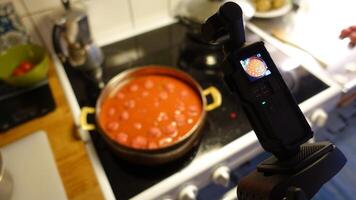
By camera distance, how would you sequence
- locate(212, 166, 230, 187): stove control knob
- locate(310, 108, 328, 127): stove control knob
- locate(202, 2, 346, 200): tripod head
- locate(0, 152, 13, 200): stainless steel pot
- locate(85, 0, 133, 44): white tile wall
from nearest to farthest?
1. locate(202, 2, 346, 200): tripod head
2. locate(0, 152, 13, 200): stainless steel pot
3. locate(212, 166, 230, 187): stove control knob
4. locate(310, 108, 328, 127): stove control knob
5. locate(85, 0, 133, 44): white tile wall

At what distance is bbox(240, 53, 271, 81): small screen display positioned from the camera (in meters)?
0.33

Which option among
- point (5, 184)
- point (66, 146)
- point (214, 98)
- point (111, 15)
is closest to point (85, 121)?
point (66, 146)

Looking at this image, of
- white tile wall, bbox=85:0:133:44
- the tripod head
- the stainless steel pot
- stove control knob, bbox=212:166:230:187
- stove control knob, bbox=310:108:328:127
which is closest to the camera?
the tripod head

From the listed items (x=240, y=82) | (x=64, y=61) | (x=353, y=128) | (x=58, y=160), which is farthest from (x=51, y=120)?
(x=353, y=128)

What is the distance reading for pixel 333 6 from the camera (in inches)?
37.9

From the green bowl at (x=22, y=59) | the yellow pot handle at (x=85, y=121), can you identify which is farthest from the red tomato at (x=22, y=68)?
the yellow pot handle at (x=85, y=121)

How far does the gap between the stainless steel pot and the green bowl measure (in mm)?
311

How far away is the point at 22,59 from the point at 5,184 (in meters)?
0.44

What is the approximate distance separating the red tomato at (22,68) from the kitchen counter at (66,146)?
0.33 ft

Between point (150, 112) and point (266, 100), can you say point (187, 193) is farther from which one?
point (266, 100)

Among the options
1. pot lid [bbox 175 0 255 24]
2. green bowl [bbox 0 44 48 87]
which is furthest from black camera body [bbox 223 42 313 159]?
green bowl [bbox 0 44 48 87]

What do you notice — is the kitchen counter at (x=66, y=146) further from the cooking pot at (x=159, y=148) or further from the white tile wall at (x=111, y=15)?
the white tile wall at (x=111, y=15)

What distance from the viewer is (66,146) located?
73cm

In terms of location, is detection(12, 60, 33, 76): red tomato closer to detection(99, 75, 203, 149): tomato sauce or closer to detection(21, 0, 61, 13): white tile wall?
detection(21, 0, 61, 13): white tile wall
